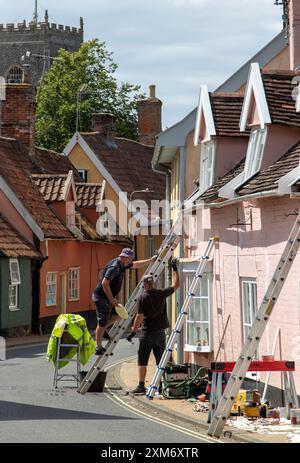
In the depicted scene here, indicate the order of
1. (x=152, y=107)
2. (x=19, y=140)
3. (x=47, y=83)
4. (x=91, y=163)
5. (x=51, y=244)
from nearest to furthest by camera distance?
(x=51, y=244)
(x=19, y=140)
(x=91, y=163)
(x=152, y=107)
(x=47, y=83)

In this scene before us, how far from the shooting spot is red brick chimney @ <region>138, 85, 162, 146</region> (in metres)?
53.1

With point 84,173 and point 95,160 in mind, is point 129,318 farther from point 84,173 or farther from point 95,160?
point 84,173

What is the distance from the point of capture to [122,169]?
165 feet

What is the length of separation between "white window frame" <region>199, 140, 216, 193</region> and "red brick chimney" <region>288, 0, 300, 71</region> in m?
2.45

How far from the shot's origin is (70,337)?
A: 1920 cm

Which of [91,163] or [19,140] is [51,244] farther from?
[91,163]

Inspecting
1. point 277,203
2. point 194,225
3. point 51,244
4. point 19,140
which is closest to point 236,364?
point 277,203

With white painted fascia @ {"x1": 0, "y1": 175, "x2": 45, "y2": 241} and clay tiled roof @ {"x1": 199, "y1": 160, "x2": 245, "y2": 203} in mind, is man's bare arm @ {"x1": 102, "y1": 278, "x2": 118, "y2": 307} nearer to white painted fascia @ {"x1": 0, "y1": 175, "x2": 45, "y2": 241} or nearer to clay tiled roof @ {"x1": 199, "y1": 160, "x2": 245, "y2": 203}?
clay tiled roof @ {"x1": 199, "y1": 160, "x2": 245, "y2": 203}

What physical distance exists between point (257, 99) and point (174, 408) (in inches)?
214

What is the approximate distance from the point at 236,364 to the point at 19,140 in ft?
99.8

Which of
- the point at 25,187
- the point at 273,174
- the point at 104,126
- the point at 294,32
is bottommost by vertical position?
the point at 273,174

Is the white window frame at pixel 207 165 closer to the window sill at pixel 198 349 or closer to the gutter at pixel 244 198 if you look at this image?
the gutter at pixel 244 198

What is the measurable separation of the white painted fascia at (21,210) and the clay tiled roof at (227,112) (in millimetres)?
16967

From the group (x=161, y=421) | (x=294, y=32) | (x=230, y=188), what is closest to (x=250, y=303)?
(x=230, y=188)
